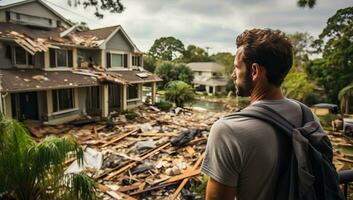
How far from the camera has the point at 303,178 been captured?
1.25 meters

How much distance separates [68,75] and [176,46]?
4958 centimetres

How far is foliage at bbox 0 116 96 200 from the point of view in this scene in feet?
14.7

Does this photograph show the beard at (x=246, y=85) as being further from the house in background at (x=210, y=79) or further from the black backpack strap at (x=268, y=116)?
the house in background at (x=210, y=79)

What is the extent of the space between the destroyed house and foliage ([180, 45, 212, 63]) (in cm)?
3857

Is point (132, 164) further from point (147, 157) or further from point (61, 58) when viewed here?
point (61, 58)

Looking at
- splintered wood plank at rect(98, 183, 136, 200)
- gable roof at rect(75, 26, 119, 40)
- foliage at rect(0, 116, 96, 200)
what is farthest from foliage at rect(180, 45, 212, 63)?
foliage at rect(0, 116, 96, 200)

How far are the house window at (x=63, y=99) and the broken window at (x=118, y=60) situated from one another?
4859 millimetres

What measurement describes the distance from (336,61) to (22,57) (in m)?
24.2

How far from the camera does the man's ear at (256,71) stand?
4.49 feet

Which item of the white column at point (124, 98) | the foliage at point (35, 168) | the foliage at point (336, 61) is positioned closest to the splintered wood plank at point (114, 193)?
the foliage at point (35, 168)

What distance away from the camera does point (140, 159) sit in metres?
9.94

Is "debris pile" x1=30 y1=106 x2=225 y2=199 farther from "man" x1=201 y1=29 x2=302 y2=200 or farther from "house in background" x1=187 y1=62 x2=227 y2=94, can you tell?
"house in background" x1=187 y1=62 x2=227 y2=94

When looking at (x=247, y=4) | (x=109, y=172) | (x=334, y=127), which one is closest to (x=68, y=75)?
(x=109, y=172)

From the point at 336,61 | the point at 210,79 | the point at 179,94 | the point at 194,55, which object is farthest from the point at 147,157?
the point at 194,55
